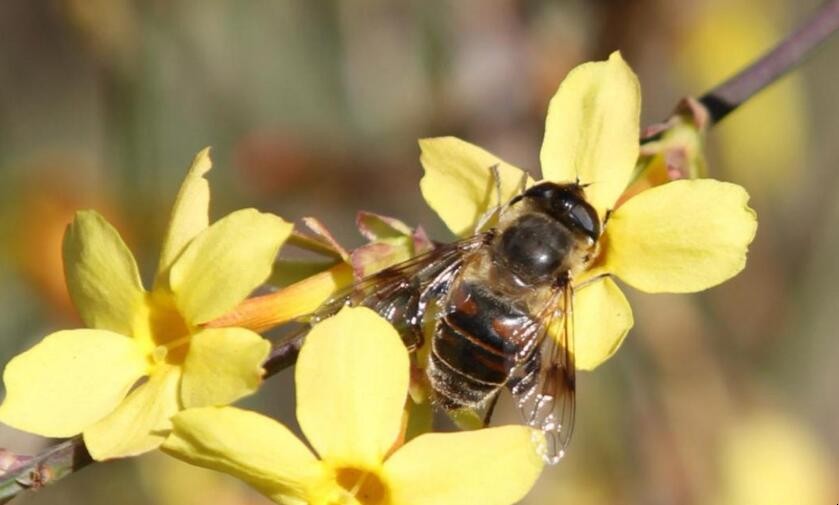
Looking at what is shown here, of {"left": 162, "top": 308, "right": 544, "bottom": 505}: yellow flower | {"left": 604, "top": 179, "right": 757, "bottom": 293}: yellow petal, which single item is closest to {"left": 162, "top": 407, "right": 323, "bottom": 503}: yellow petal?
{"left": 162, "top": 308, "right": 544, "bottom": 505}: yellow flower

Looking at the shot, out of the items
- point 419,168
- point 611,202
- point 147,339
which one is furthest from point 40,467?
point 419,168

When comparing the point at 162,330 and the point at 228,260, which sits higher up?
the point at 228,260

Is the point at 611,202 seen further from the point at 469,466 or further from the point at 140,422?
the point at 140,422

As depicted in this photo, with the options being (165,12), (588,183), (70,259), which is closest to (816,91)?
(165,12)

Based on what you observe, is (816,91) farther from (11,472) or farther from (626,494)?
(11,472)

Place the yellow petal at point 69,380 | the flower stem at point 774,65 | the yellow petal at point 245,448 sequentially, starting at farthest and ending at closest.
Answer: the flower stem at point 774,65, the yellow petal at point 69,380, the yellow petal at point 245,448

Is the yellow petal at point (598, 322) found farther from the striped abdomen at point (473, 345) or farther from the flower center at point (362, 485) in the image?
the flower center at point (362, 485)

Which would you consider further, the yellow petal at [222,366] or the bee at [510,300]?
the bee at [510,300]

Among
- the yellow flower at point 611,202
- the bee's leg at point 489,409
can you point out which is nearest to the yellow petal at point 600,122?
the yellow flower at point 611,202

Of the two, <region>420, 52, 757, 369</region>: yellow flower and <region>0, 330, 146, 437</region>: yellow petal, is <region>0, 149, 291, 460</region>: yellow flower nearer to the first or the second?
<region>0, 330, 146, 437</region>: yellow petal
